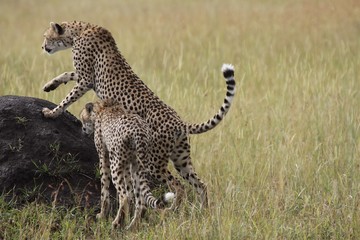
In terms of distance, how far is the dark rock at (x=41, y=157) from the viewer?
5.78 meters

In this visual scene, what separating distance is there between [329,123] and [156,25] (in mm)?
5326

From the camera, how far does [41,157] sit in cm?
589

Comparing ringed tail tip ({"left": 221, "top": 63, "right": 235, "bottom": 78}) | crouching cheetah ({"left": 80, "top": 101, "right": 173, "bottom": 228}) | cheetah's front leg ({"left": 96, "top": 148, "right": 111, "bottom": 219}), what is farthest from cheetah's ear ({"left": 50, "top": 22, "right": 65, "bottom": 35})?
ringed tail tip ({"left": 221, "top": 63, "right": 235, "bottom": 78})

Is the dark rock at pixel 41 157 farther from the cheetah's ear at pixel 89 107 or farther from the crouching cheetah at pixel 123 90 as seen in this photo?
the cheetah's ear at pixel 89 107

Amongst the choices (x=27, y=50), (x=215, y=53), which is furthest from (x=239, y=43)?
(x=27, y=50)

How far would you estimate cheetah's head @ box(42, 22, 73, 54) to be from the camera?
6.38 meters

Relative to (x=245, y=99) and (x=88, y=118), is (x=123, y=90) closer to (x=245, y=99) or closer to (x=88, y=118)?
(x=88, y=118)

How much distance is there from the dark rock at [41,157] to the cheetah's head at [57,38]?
535 mm

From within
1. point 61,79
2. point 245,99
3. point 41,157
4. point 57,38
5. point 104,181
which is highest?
point 57,38

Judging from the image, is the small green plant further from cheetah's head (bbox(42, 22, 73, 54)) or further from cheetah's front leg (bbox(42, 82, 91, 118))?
cheetah's head (bbox(42, 22, 73, 54))

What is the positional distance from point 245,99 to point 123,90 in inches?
99.4

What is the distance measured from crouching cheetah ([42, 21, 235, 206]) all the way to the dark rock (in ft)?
0.46

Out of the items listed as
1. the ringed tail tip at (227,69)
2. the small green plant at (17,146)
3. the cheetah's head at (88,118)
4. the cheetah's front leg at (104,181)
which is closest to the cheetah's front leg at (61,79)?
the cheetah's head at (88,118)

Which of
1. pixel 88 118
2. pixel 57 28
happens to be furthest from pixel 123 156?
pixel 57 28
